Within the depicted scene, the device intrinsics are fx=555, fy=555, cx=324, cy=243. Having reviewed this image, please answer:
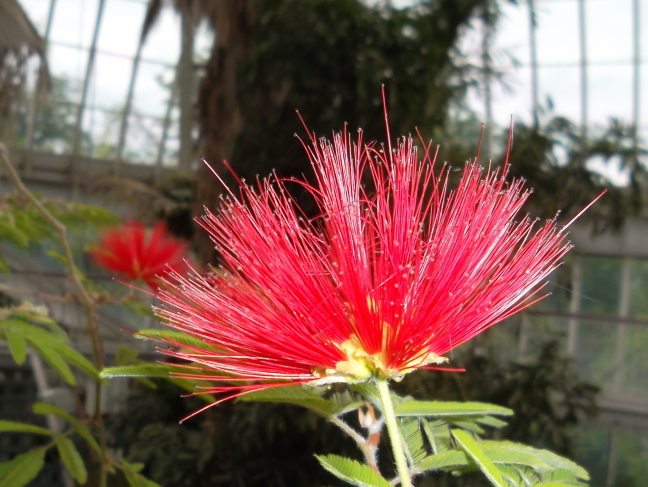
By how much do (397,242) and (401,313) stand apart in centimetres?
5

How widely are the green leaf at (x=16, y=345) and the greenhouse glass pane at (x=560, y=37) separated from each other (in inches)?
199

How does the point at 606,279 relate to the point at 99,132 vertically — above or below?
below

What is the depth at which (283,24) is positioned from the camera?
1.29m

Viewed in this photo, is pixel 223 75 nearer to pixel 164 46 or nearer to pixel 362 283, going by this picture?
pixel 362 283

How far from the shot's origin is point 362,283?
39 centimetres

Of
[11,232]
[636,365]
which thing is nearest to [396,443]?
[11,232]

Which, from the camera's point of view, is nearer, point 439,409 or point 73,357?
point 439,409

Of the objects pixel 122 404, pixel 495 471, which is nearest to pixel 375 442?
pixel 495 471

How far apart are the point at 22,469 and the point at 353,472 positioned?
52cm

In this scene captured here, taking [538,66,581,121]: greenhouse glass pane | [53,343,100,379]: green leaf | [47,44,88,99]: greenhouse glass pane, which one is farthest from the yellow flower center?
[47,44,88,99]: greenhouse glass pane

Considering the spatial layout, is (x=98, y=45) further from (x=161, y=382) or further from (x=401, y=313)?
(x=401, y=313)

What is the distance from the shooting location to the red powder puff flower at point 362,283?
38 cm

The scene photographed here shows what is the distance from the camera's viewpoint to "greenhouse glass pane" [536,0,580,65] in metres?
4.85

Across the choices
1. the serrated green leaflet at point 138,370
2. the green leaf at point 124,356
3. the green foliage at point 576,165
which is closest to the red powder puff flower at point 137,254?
the green leaf at point 124,356
